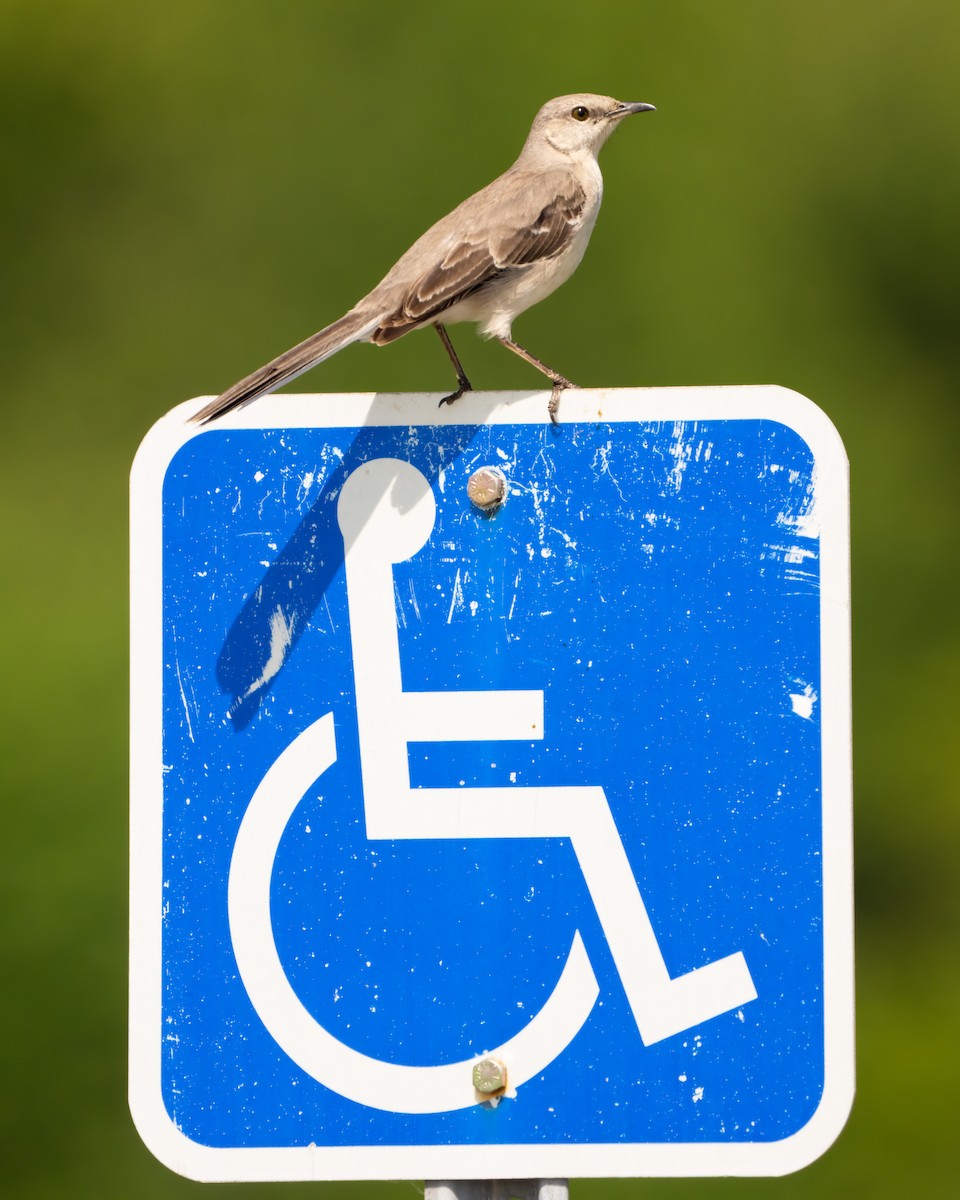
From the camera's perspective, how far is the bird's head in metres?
4.40

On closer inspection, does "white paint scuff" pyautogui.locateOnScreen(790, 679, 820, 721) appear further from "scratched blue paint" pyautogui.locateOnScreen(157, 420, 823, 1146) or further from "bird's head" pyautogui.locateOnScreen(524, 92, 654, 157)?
"bird's head" pyautogui.locateOnScreen(524, 92, 654, 157)

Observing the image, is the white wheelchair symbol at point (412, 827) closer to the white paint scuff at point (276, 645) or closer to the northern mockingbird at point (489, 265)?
the white paint scuff at point (276, 645)

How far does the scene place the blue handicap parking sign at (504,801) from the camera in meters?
2.22

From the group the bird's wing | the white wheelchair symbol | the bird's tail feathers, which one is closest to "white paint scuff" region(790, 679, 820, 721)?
the white wheelchair symbol

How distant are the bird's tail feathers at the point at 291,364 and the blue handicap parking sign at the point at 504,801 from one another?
0.16 meters

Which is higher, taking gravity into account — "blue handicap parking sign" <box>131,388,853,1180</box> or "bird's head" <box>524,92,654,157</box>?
"bird's head" <box>524,92,654,157</box>

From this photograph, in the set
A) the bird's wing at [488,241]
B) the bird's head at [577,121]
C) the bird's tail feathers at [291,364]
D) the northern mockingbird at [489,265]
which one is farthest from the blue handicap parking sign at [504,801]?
the bird's head at [577,121]

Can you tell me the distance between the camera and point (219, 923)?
232cm

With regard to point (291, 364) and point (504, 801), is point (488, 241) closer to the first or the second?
point (291, 364)

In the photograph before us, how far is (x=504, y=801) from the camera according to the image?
7.45 ft

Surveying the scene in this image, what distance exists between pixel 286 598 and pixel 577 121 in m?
2.53

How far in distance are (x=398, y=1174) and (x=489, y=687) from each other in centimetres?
69

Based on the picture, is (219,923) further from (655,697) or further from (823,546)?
(823,546)

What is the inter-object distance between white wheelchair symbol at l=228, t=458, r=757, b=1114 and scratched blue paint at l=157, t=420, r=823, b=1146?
2 cm
